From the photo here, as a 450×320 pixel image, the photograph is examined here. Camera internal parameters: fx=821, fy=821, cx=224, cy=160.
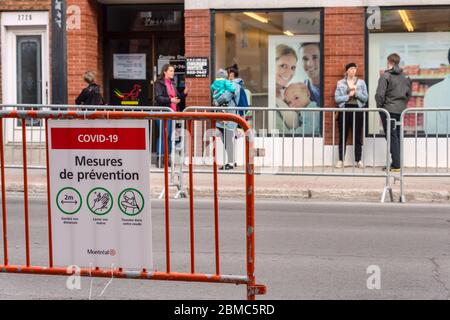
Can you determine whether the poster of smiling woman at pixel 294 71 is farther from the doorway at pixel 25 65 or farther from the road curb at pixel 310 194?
the doorway at pixel 25 65

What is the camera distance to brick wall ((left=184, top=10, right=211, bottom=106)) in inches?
631

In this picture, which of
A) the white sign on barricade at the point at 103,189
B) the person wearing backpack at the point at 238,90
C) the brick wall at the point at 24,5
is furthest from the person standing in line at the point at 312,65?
the white sign on barricade at the point at 103,189

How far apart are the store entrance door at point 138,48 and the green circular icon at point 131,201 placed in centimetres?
1172

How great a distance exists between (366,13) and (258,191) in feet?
16.9

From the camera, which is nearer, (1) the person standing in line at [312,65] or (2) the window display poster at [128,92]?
(1) the person standing in line at [312,65]

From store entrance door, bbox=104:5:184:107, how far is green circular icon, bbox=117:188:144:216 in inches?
461

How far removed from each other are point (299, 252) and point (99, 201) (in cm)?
296

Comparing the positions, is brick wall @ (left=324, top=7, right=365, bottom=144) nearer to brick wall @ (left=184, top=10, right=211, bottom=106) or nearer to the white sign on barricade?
brick wall @ (left=184, top=10, right=211, bottom=106)

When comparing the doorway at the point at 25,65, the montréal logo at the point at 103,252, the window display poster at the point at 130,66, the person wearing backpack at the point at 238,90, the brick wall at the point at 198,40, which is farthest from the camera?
the window display poster at the point at 130,66

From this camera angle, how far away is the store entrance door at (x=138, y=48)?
57.1 ft

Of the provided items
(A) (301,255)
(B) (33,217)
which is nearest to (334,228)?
(A) (301,255)

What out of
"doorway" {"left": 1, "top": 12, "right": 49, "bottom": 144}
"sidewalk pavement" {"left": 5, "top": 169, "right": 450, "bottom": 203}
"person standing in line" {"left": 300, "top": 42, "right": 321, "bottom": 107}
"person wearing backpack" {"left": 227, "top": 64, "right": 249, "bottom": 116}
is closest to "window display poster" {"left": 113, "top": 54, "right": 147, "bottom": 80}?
"doorway" {"left": 1, "top": 12, "right": 49, "bottom": 144}

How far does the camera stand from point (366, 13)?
1559 cm

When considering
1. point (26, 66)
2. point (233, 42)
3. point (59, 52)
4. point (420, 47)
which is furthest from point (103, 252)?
point (26, 66)
